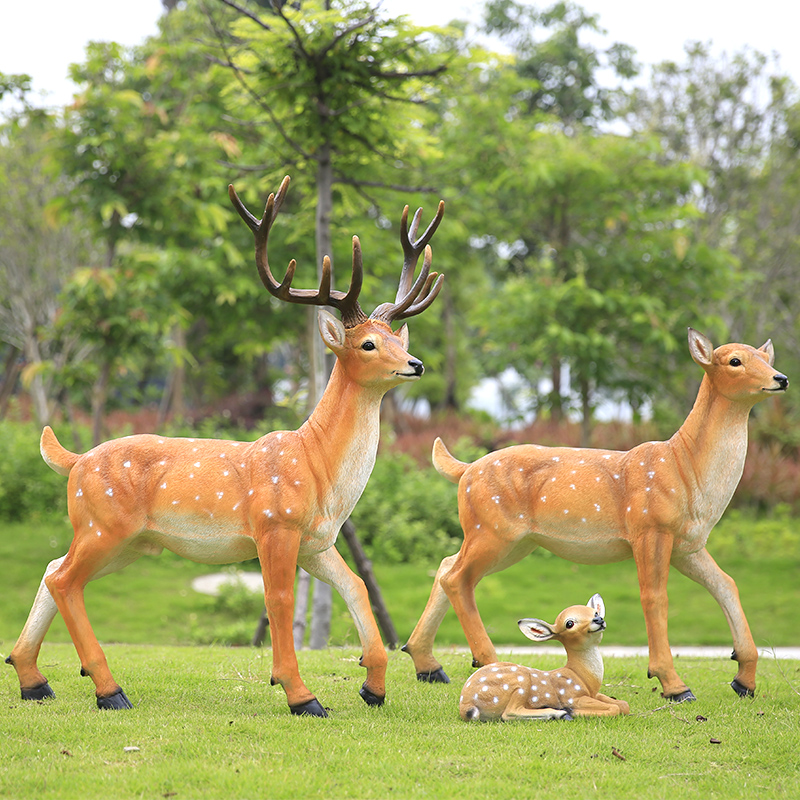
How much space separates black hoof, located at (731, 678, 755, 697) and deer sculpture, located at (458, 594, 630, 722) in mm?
1052

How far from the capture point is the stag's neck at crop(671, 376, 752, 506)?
5398 mm

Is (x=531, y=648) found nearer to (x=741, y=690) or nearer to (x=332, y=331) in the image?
(x=741, y=690)

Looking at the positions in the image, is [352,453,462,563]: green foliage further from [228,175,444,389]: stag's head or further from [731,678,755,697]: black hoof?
[228,175,444,389]: stag's head

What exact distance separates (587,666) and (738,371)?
77.1 inches

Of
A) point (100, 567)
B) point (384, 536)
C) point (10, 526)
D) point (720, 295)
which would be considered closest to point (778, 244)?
point (720, 295)

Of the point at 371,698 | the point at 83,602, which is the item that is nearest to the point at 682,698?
the point at 371,698

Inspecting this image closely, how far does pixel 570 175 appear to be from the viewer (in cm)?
1422

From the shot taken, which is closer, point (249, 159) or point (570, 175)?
point (249, 159)

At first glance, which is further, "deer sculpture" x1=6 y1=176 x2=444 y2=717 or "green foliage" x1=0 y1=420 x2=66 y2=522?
"green foliage" x1=0 y1=420 x2=66 y2=522

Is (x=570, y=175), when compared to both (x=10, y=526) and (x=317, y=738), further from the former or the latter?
(x=317, y=738)

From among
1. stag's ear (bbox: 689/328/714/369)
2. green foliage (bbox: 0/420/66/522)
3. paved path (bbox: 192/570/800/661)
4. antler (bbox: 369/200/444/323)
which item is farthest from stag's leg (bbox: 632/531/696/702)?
green foliage (bbox: 0/420/66/522)

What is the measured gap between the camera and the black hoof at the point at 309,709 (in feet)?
15.8

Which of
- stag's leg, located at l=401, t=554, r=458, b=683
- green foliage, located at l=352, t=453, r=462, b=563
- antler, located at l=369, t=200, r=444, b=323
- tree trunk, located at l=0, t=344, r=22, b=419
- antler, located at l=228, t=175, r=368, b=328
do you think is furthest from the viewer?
tree trunk, located at l=0, t=344, r=22, b=419

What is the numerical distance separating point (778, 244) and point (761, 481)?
585 centimetres
